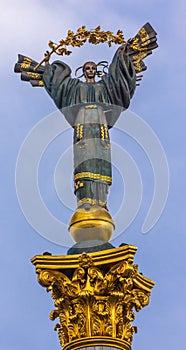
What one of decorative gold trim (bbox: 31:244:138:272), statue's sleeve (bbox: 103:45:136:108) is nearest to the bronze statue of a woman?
statue's sleeve (bbox: 103:45:136:108)

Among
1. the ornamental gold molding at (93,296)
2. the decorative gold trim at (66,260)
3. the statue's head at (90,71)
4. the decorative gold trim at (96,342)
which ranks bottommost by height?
the decorative gold trim at (96,342)

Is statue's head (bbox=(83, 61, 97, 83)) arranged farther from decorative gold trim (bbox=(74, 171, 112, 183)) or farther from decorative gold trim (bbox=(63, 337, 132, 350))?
decorative gold trim (bbox=(63, 337, 132, 350))

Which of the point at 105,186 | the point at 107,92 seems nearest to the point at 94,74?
the point at 107,92

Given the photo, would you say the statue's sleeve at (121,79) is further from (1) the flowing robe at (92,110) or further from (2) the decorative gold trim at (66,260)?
(2) the decorative gold trim at (66,260)

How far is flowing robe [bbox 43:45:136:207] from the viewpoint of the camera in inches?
1115

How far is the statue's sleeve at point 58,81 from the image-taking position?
98.1 feet

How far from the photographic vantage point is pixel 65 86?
2992 cm

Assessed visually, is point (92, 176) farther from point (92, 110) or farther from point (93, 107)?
point (93, 107)

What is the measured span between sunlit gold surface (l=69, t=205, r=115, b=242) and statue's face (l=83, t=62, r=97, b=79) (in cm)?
390

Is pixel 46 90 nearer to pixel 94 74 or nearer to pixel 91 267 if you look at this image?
pixel 94 74

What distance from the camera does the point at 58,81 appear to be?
2995 cm

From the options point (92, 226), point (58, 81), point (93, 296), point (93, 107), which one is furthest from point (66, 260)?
point (58, 81)

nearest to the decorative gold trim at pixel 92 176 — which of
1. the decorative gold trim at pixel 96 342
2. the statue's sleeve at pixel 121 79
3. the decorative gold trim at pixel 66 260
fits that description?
the statue's sleeve at pixel 121 79

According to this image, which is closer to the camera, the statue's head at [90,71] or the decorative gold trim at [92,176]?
the decorative gold trim at [92,176]
